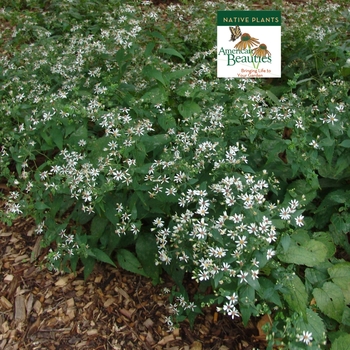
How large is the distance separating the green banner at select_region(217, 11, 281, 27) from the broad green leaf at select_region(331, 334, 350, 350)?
10.1 feet

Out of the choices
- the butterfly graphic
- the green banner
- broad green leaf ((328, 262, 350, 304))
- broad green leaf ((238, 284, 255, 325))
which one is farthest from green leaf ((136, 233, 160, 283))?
the green banner

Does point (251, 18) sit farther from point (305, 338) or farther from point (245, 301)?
point (305, 338)

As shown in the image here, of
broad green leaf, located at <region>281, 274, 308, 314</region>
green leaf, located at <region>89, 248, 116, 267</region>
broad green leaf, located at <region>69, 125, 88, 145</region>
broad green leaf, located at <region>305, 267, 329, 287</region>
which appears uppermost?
broad green leaf, located at <region>69, 125, 88, 145</region>

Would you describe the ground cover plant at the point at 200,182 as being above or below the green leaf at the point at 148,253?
above

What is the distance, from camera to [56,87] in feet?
16.2

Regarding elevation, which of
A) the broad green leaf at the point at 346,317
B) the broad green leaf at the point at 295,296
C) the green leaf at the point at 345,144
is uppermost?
the green leaf at the point at 345,144

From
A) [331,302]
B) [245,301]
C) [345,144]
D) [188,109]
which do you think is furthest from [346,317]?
[188,109]

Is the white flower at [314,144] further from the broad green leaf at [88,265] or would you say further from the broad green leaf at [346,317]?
the broad green leaf at [88,265]

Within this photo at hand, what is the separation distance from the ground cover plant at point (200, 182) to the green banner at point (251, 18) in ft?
1.24

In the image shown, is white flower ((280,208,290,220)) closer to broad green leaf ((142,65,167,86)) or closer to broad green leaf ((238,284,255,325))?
broad green leaf ((238,284,255,325))

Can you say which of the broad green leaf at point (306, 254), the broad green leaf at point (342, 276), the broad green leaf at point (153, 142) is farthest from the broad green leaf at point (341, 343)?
the broad green leaf at point (153, 142)

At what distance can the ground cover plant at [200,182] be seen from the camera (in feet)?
9.54

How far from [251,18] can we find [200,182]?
2.14 meters

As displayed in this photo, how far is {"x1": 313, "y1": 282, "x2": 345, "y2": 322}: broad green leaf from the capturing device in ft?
10.4
